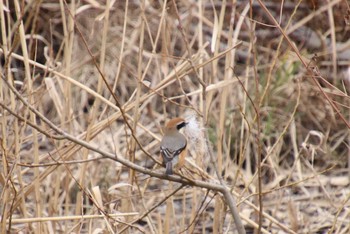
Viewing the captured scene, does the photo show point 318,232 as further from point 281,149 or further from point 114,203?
point 114,203

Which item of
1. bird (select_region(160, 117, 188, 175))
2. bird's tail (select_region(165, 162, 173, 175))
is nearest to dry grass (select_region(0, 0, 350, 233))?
bird (select_region(160, 117, 188, 175))

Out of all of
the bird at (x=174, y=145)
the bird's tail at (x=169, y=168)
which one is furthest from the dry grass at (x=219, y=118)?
the bird's tail at (x=169, y=168)

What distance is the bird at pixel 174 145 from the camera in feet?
9.99

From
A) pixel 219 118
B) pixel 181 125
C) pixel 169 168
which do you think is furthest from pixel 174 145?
pixel 219 118

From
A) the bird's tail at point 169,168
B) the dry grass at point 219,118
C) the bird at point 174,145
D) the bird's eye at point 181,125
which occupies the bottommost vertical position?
the dry grass at point 219,118

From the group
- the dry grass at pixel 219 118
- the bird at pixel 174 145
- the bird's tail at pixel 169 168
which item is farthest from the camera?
the dry grass at pixel 219 118

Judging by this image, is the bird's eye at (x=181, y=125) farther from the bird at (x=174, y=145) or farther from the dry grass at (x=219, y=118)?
the dry grass at (x=219, y=118)

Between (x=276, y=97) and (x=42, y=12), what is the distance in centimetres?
206

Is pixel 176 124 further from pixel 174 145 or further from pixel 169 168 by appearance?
pixel 169 168

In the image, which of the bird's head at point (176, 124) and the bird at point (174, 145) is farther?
the bird's head at point (176, 124)

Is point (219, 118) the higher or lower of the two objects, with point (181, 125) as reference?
lower

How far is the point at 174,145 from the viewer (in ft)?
10.4

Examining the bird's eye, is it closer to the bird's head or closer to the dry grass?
the bird's head

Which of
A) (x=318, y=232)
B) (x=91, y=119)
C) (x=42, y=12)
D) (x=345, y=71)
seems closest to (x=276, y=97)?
(x=345, y=71)
